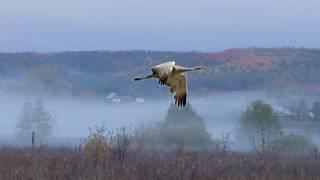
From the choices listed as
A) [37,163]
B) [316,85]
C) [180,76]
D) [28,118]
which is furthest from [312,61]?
[180,76]

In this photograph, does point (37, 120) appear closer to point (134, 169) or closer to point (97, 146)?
point (97, 146)

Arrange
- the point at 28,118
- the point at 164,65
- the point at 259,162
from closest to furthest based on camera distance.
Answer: the point at 164,65 → the point at 259,162 → the point at 28,118

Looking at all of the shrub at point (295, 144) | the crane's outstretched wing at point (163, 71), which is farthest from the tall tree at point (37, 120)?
the crane's outstretched wing at point (163, 71)

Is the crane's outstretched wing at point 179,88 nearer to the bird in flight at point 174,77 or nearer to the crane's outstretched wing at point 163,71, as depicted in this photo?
the bird in flight at point 174,77

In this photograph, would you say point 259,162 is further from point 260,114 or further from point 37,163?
point 260,114

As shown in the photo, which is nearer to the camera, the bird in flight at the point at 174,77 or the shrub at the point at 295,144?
the bird in flight at the point at 174,77

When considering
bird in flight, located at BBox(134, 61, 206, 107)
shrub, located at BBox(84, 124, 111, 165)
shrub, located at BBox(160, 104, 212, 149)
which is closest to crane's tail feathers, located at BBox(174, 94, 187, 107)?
bird in flight, located at BBox(134, 61, 206, 107)

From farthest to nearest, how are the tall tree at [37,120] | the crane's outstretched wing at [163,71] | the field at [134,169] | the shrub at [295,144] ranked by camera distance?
the tall tree at [37,120] < the shrub at [295,144] < the field at [134,169] < the crane's outstretched wing at [163,71]

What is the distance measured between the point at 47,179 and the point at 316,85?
73.9 metres

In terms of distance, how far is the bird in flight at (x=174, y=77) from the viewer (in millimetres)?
9055

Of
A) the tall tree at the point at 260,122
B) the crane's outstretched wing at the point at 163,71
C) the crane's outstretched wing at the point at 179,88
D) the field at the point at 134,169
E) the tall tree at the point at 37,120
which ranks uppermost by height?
the crane's outstretched wing at the point at 163,71

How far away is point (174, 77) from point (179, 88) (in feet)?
1.40

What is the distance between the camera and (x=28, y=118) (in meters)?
54.2

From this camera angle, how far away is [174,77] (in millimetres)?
9938
